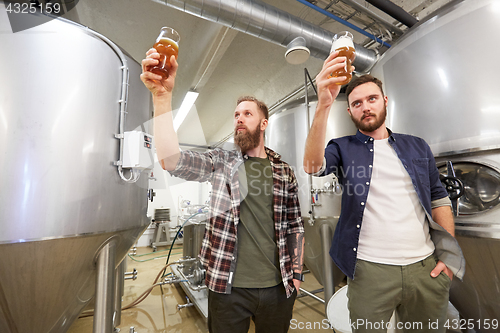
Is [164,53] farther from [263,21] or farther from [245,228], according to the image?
[263,21]

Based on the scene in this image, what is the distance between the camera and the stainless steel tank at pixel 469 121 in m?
1.27

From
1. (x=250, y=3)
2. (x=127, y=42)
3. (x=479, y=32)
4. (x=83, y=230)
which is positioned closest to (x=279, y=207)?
(x=83, y=230)

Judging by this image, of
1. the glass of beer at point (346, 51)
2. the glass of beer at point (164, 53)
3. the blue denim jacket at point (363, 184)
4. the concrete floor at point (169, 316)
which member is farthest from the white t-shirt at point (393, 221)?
the concrete floor at point (169, 316)

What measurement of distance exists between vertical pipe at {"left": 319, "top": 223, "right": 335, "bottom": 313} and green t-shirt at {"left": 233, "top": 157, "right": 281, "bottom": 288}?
143 cm

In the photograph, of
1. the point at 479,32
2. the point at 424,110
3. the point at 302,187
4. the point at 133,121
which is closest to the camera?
the point at 479,32

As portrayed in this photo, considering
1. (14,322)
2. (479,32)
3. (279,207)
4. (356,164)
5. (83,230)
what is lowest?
(14,322)

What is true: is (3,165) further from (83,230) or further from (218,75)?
(218,75)

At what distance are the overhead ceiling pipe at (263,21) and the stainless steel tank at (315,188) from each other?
1.82 ft

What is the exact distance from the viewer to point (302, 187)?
9.16ft

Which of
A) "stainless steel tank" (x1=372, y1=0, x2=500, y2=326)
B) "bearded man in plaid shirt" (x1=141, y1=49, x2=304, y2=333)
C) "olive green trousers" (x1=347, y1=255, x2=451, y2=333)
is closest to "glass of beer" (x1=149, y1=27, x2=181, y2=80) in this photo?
"bearded man in plaid shirt" (x1=141, y1=49, x2=304, y2=333)

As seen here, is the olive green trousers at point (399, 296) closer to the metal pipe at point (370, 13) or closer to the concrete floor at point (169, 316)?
the concrete floor at point (169, 316)

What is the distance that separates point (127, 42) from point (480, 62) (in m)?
4.22

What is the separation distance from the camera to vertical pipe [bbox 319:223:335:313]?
2.50m

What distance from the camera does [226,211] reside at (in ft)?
4.19
